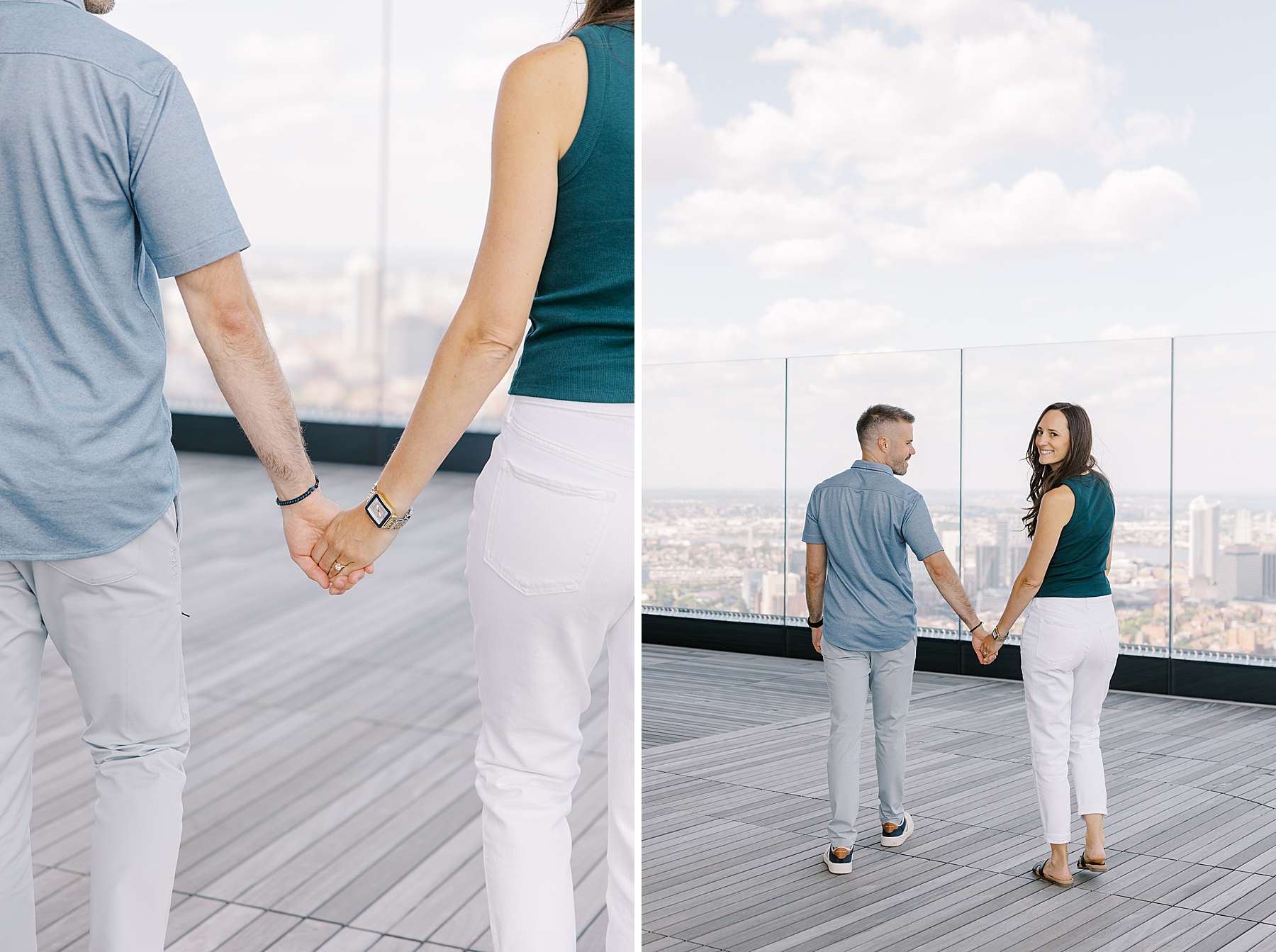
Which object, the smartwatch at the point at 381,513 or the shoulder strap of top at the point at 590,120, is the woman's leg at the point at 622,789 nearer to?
Result: the smartwatch at the point at 381,513

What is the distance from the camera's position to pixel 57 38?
131cm

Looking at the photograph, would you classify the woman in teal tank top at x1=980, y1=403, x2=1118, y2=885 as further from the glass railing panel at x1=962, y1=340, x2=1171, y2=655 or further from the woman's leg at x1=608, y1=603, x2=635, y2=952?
the woman's leg at x1=608, y1=603, x2=635, y2=952

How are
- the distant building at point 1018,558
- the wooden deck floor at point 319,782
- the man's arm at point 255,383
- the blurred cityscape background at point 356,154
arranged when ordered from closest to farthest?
1. the distant building at point 1018,558
2. the man's arm at point 255,383
3. the wooden deck floor at point 319,782
4. the blurred cityscape background at point 356,154

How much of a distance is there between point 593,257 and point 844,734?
2.13 ft

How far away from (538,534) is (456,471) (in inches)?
255

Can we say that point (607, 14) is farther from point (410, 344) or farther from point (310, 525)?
point (410, 344)

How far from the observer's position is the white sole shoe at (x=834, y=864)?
136 centimetres

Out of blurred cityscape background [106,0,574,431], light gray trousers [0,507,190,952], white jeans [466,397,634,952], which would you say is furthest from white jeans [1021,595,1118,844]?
blurred cityscape background [106,0,574,431]

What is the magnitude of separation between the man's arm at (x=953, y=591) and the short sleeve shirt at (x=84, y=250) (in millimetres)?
906

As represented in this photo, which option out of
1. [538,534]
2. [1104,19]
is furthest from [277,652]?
[1104,19]

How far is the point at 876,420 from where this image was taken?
1.30 metres

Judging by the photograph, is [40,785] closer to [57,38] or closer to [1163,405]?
[57,38]

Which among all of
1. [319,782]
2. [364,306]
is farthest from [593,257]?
[364,306]

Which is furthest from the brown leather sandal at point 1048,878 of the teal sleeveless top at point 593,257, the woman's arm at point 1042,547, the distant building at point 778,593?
the teal sleeveless top at point 593,257
